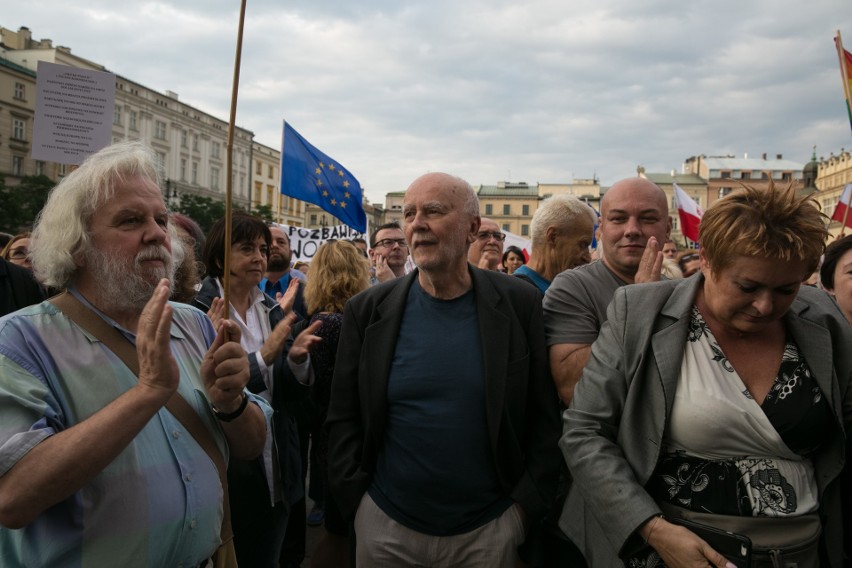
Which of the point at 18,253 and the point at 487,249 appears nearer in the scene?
the point at 18,253

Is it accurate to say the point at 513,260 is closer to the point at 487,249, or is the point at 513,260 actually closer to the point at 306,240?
the point at 487,249

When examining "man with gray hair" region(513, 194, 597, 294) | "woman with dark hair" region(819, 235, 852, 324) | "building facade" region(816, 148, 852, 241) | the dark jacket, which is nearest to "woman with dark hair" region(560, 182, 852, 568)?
the dark jacket

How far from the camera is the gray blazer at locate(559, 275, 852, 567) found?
197 centimetres

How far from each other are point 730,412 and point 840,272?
1.84m

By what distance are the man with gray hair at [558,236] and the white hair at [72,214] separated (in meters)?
2.25

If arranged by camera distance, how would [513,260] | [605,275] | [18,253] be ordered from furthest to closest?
[513,260], [18,253], [605,275]

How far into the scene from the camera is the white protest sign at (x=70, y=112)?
477 cm

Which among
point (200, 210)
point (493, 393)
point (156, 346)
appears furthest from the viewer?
point (200, 210)

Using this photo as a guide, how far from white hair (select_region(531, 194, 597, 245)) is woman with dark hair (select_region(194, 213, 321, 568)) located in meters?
1.45

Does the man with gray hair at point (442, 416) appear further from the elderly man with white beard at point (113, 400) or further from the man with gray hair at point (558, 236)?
the man with gray hair at point (558, 236)

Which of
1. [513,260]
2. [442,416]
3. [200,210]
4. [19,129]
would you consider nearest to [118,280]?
[442,416]

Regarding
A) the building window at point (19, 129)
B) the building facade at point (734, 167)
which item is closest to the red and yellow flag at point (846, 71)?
the building window at point (19, 129)

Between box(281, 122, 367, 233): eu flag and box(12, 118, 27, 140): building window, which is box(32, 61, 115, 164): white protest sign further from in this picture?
box(12, 118, 27, 140): building window

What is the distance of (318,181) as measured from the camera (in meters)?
8.22
